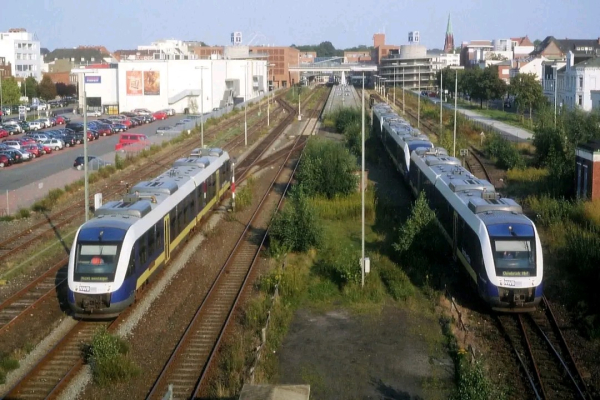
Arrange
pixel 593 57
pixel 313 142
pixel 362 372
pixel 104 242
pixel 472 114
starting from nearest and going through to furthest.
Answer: pixel 362 372 < pixel 104 242 < pixel 313 142 < pixel 593 57 < pixel 472 114

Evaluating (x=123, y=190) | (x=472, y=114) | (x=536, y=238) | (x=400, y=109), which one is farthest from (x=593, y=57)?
(x=536, y=238)

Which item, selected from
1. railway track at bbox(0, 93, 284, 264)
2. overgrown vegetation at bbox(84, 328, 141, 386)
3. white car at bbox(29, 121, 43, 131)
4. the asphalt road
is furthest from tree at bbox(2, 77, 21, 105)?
overgrown vegetation at bbox(84, 328, 141, 386)

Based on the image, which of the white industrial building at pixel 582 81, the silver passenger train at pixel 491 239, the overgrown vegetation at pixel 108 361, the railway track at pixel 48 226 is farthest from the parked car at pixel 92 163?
the white industrial building at pixel 582 81

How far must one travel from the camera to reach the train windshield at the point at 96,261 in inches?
524

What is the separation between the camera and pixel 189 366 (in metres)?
11.9

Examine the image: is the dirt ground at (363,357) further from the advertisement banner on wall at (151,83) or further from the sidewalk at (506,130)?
the advertisement banner on wall at (151,83)

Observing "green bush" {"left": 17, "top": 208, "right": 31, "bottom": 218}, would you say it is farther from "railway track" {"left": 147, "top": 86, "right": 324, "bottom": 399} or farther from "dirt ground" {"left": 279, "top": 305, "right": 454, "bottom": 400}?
"dirt ground" {"left": 279, "top": 305, "right": 454, "bottom": 400}

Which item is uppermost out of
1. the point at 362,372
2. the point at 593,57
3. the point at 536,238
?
the point at 593,57

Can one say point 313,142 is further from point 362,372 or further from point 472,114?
point 472,114

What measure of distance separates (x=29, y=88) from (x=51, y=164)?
4664 cm

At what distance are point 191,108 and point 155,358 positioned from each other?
5904 cm

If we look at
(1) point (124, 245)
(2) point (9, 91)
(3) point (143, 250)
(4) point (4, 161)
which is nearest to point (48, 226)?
(3) point (143, 250)

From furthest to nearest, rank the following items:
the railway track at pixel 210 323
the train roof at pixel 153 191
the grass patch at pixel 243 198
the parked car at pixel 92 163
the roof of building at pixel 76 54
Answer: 1. the roof of building at pixel 76 54
2. the parked car at pixel 92 163
3. the grass patch at pixel 243 198
4. the train roof at pixel 153 191
5. the railway track at pixel 210 323

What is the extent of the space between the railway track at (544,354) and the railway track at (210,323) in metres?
4.95
